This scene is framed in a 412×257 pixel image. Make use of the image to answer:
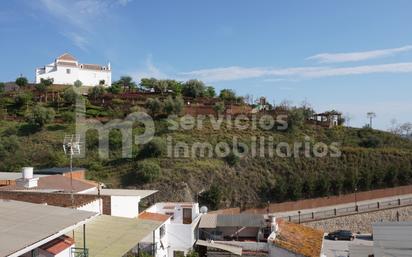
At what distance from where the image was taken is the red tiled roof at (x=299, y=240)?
19.4 metres

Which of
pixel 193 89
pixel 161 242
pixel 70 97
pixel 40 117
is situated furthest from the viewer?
pixel 193 89

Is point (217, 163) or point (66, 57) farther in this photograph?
point (66, 57)

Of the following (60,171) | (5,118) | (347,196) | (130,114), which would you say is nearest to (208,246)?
(60,171)

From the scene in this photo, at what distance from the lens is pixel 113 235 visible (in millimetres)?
11883

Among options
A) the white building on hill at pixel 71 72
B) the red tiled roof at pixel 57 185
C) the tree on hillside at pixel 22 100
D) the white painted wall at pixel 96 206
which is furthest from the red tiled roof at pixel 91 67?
the white painted wall at pixel 96 206

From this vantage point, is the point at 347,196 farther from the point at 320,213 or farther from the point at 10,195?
the point at 10,195

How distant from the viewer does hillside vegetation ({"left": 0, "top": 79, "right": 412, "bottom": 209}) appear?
1306 inches

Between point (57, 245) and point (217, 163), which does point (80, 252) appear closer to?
point (57, 245)

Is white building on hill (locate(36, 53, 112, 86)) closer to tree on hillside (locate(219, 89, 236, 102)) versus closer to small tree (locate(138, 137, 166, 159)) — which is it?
tree on hillside (locate(219, 89, 236, 102))

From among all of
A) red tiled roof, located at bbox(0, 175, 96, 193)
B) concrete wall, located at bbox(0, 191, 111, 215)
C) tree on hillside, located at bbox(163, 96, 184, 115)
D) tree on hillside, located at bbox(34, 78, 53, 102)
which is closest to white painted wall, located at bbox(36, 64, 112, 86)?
tree on hillside, located at bbox(34, 78, 53, 102)

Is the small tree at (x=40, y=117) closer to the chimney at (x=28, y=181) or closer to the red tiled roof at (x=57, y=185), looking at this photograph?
the red tiled roof at (x=57, y=185)

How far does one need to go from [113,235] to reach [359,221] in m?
25.1

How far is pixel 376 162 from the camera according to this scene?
3888cm

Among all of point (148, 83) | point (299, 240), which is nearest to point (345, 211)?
point (299, 240)
